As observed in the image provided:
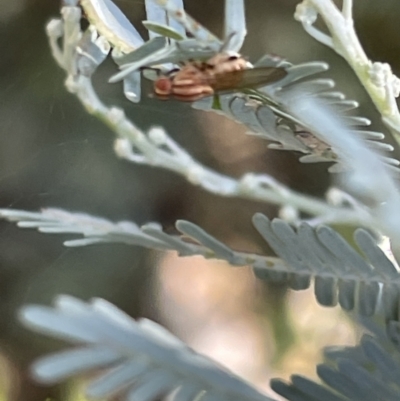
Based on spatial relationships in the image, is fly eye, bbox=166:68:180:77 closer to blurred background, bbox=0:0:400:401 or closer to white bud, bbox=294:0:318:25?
white bud, bbox=294:0:318:25

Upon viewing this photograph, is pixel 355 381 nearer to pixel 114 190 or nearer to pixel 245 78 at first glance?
pixel 245 78

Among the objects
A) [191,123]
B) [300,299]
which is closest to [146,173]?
[191,123]

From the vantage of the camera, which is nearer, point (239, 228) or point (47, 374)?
point (47, 374)

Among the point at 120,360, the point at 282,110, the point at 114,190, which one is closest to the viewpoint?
the point at 120,360

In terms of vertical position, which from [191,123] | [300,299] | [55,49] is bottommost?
[300,299]

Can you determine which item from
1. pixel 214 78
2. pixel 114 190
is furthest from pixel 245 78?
pixel 114 190

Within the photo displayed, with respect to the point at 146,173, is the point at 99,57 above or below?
above

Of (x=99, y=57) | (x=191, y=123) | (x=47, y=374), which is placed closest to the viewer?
(x=47, y=374)

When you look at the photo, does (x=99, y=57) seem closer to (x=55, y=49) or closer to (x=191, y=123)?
(x=55, y=49)
